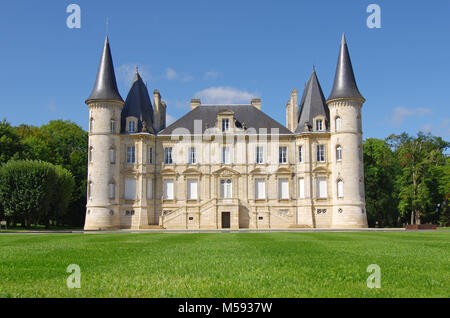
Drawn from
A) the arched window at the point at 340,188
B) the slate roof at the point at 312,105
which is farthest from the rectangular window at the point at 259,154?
the arched window at the point at 340,188

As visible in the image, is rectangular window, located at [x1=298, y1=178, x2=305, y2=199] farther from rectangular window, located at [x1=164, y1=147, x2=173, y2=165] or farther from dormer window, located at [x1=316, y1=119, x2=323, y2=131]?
rectangular window, located at [x1=164, y1=147, x2=173, y2=165]

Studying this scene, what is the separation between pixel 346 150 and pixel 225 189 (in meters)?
13.2

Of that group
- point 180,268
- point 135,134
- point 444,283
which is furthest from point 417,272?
point 135,134

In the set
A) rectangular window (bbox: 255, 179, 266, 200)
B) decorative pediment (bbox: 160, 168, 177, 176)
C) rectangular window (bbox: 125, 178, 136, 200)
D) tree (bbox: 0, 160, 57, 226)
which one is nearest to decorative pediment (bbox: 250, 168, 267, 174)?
rectangular window (bbox: 255, 179, 266, 200)

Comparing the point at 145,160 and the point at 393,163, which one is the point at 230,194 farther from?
the point at 393,163

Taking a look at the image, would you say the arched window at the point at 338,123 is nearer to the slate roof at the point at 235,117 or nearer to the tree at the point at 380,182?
the slate roof at the point at 235,117

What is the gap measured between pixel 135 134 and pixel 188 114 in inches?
263

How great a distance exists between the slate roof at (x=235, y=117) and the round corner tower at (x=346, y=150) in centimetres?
553

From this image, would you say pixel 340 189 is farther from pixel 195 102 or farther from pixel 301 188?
pixel 195 102

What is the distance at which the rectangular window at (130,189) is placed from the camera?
165 ft

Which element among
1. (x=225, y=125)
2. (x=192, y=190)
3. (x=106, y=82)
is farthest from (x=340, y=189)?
(x=106, y=82)

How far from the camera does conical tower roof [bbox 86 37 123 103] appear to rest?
163 feet

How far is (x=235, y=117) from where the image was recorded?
53625 mm

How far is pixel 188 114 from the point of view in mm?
53844
